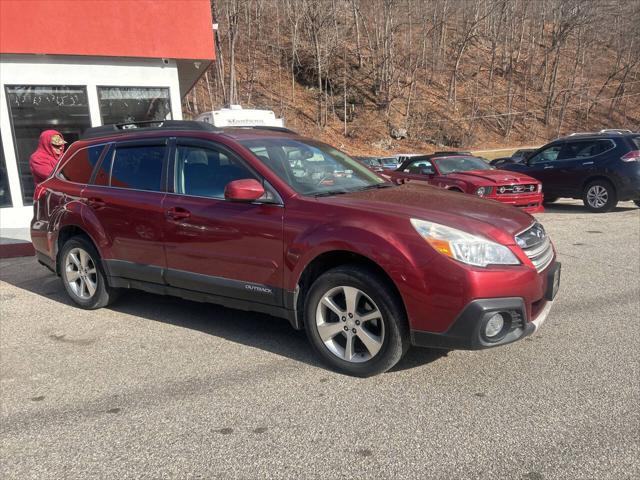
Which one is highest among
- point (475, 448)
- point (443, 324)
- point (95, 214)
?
point (95, 214)

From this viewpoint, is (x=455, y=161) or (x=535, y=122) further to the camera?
(x=535, y=122)

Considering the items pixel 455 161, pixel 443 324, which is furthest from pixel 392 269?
pixel 455 161

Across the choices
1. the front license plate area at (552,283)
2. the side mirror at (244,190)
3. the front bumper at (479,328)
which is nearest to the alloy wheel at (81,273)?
the side mirror at (244,190)

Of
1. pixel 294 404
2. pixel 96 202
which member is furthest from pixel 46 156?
pixel 294 404

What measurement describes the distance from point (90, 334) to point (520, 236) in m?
3.66

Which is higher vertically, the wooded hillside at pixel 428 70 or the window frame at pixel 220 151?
the wooded hillside at pixel 428 70

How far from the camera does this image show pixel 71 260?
5277 millimetres

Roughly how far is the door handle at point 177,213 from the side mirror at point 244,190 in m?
0.58

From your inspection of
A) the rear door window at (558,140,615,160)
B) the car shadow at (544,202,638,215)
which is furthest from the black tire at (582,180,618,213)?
the rear door window at (558,140,615,160)

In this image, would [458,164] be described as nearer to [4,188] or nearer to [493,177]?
[493,177]

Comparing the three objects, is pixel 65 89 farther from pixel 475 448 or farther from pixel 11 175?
pixel 475 448

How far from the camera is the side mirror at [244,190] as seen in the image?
3707 mm

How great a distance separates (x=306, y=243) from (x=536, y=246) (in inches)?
62.9

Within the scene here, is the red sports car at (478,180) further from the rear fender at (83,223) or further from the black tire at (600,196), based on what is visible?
the rear fender at (83,223)
